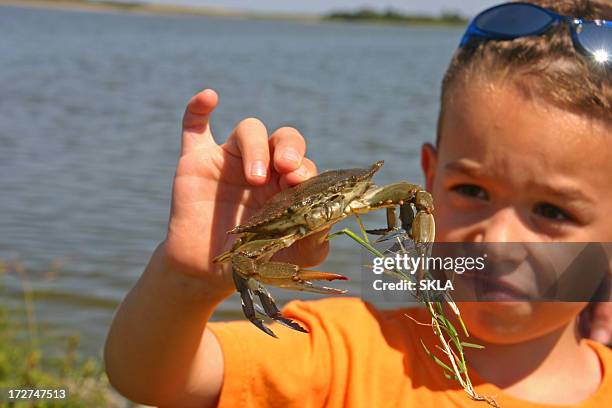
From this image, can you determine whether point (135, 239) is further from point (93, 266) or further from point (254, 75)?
point (254, 75)

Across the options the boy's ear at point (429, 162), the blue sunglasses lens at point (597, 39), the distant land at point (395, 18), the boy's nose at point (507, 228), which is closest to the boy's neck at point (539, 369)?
the boy's nose at point (507, 228)

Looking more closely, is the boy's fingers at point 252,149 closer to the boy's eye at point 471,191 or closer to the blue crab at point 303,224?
the blue crab at point 303,224

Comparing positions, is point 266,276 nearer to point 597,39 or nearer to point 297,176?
point 297,176

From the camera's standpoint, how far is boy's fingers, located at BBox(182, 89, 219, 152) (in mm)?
2615

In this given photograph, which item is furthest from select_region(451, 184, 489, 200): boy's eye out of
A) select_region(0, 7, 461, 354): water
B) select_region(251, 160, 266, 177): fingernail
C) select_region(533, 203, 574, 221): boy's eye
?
select_region(0, 7, 461, 354): water

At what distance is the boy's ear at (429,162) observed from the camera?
3.31m

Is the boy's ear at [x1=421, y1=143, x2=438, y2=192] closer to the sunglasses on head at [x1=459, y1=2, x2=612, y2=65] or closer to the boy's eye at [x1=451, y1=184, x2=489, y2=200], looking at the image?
the boy's eye at [x1=451, y1=184, x2=489, y2=200]

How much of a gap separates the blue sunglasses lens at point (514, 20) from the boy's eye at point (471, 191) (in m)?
0.70

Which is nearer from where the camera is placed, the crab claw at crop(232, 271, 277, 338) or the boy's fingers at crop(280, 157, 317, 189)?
the crab claw at crop(232, 271, 277, 338)

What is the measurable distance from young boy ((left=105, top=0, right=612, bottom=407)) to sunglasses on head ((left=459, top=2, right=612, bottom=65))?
3 centimetres

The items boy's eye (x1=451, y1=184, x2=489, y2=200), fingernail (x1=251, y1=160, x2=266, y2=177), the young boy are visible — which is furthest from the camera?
boy's eye (x1=451, y1=184, x2=489, y2=200)

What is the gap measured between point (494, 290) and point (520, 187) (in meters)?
0.41

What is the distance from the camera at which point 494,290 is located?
A: 2.81 m

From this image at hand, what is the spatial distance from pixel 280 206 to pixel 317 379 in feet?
3.76
